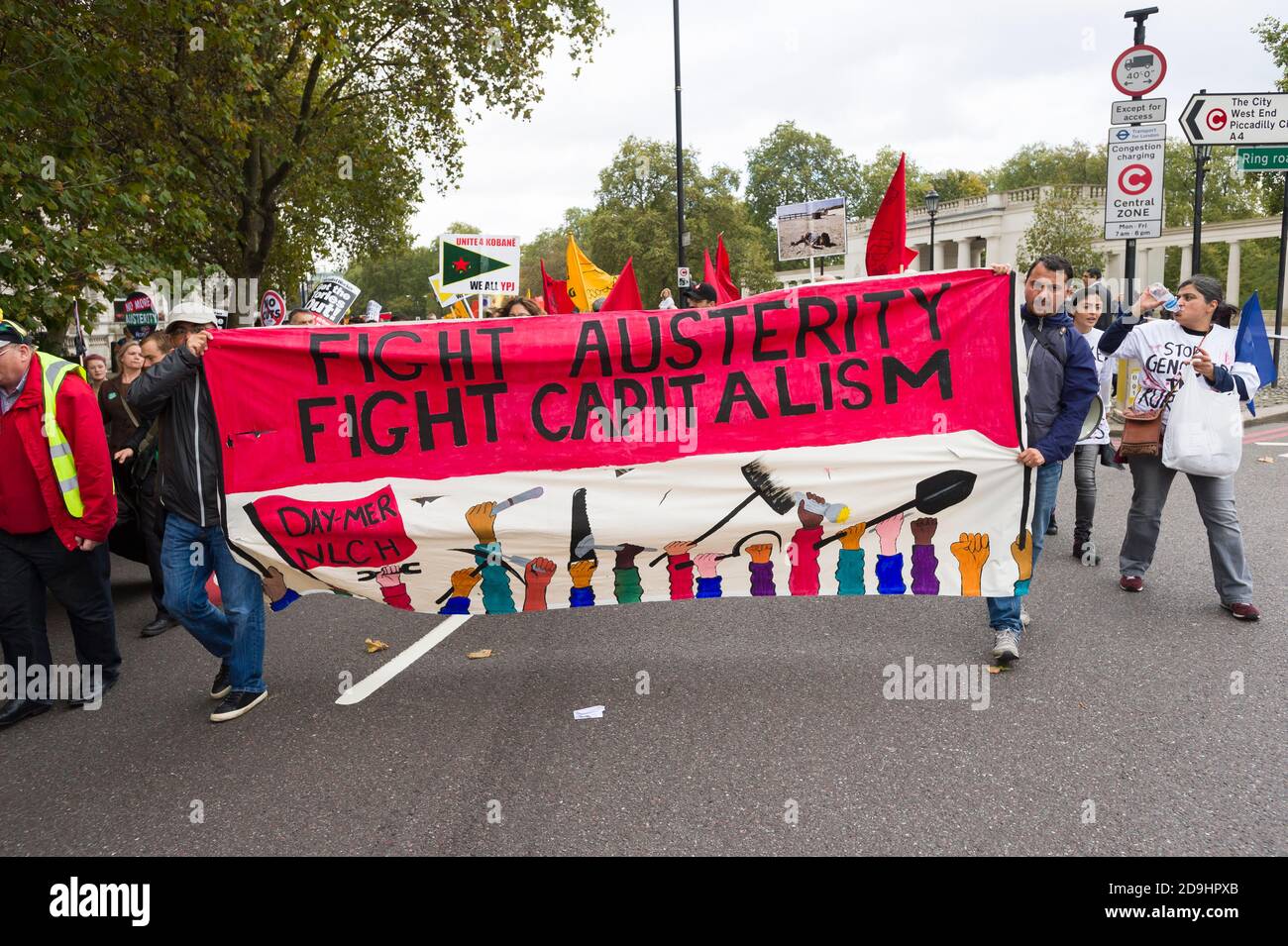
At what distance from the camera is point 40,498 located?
480cm

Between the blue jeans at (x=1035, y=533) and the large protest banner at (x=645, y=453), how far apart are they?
0.16 meters

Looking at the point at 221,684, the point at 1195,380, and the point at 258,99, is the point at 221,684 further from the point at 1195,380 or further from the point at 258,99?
the point at 258,99

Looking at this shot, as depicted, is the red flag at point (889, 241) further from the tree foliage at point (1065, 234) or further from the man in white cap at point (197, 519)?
the tree foliage at point (1065, 234)

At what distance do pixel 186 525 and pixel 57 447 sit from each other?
0.82 metres

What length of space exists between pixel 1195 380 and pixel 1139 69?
618cm

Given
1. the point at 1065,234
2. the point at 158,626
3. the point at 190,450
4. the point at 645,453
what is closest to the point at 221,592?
the point at 190,450

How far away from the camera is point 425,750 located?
4.10 m

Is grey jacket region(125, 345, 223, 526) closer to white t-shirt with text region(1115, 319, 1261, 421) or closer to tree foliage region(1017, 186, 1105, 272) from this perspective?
white t-shirt with text region(1115, 319, 1261, 421)

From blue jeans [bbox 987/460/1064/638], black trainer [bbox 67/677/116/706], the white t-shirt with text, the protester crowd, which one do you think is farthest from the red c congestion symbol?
black trainer [bbox 67/677/116/706]

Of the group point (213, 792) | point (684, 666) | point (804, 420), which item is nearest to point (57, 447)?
point (213, 792)

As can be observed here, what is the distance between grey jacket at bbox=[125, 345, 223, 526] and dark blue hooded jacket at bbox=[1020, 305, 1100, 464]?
3.99m

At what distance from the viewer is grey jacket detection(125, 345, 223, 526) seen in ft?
14.8

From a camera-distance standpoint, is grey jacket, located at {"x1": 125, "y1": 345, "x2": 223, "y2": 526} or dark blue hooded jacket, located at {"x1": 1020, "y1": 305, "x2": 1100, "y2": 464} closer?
grey jacket, located at {"x1": 125, "y1": 345, "x2": 223, "y2": 526}
